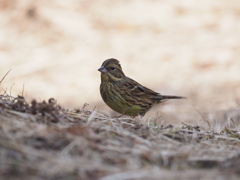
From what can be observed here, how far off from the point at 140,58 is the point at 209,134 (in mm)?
6967

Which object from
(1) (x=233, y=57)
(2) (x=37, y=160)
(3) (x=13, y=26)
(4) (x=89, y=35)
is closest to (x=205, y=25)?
(1) (x=233, y=57)

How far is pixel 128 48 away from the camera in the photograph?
12719 mm

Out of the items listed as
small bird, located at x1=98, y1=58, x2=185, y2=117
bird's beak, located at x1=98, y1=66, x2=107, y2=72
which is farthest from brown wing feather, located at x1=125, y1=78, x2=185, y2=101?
bird's beak, located at x1=98, y1=66, x2=107, y2=72

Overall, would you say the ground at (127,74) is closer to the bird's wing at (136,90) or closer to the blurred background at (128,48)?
the blurred background at (128,48)

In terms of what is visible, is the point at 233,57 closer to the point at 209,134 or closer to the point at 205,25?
the point at 205,25

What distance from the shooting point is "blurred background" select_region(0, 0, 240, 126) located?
10.5 meters

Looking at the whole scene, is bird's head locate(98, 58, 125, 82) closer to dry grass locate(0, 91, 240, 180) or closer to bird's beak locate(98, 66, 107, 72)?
bird's beak locate(98, 66, 107, 72)

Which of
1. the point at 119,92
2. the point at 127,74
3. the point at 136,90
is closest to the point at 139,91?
the point at 136,90

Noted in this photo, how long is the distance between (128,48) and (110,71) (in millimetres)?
5164

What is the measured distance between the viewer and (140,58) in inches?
485

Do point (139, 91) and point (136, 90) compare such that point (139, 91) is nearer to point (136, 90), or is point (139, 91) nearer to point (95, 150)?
point (136, 90)

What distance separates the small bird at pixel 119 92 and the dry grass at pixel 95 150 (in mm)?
2170

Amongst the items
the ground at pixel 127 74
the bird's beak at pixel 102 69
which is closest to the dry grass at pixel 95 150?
the ground at pixel 127 74

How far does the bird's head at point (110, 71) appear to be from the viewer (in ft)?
24.7
